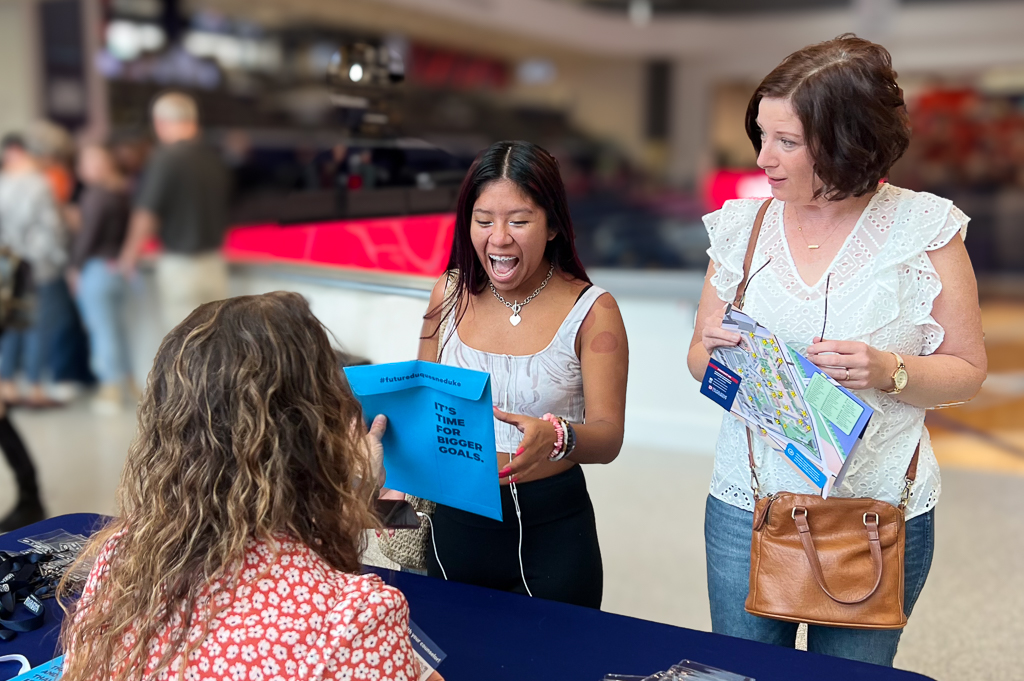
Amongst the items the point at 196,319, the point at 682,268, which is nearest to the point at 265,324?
the point at 196,319

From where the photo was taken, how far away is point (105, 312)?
594cm

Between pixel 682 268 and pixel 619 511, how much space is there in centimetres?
237

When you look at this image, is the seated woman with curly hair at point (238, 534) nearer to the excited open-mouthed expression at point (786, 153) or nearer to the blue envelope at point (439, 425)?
the blue envelope at point (439, 425)

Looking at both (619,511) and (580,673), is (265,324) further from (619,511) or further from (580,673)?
(619,511)

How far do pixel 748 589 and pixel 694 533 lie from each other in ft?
7.58

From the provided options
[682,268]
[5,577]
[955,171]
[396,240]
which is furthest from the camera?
[955,171]

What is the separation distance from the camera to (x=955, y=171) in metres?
13.5

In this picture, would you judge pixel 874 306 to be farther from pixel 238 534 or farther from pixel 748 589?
pixel 238 534

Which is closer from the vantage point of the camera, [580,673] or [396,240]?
[580,673]

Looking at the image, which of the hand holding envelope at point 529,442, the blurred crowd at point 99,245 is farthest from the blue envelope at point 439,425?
the blurred crowd at point 99,245

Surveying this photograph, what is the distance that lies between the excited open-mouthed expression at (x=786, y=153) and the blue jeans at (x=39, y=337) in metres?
5.58

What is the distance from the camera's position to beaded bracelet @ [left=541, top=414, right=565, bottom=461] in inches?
63.3

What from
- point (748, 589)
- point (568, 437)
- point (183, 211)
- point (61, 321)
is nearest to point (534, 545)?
point (568, 437)

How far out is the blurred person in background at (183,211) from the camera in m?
5.48
